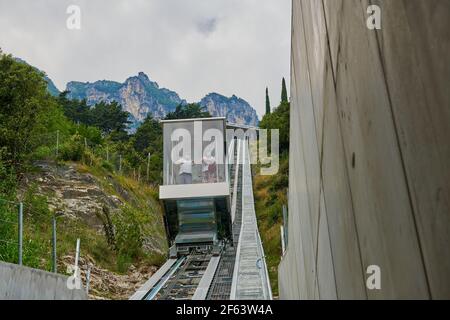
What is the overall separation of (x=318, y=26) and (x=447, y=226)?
211 centimetres

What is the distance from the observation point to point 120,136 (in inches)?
1507

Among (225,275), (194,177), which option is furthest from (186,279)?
(194,177)

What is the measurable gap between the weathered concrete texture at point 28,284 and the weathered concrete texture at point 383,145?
2.30 m

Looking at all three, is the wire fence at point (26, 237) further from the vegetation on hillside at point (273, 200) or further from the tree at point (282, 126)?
the tree at point (282, 126)

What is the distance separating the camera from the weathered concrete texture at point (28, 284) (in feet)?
13.5

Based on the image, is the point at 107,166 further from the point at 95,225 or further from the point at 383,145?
the point at 383,145

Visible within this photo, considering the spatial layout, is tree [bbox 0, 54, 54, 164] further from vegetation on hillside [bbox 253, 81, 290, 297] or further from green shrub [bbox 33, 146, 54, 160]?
vegetation on hillside [bbox 253, 81, 290, 297]

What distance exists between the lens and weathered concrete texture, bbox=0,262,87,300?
13.5 feet

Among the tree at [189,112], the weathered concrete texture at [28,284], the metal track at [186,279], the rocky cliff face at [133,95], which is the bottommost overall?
the metal track at [186,279]

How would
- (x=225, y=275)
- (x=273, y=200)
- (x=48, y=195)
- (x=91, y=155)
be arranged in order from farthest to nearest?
(x=273, y=200) → (x=91, y=155) → (x=48, y=195) → (x=225, y=275)

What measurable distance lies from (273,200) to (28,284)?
2347 centimetres

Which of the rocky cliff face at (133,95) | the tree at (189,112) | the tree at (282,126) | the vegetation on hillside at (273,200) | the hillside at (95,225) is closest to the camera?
the hillside at (95,225)

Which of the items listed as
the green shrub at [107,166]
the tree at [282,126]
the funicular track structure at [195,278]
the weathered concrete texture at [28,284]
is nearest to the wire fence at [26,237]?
the weathered concrete texture at [28,284]

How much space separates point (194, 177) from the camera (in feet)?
50.2
